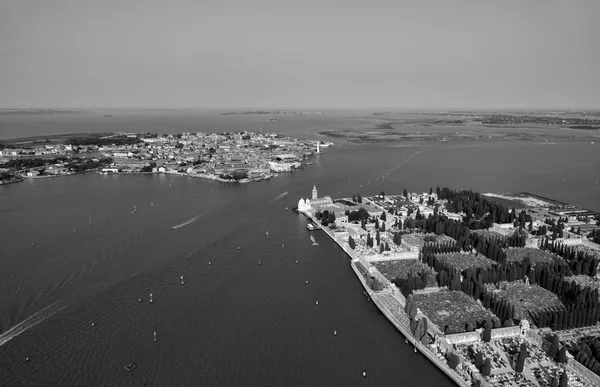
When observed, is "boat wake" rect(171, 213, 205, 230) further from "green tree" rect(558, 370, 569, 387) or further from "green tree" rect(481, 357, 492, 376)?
"green tree" rect(558, 370, 569, 387)

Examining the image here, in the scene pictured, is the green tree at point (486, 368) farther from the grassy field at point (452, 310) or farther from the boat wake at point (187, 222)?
the boat wake at point (187, 222)

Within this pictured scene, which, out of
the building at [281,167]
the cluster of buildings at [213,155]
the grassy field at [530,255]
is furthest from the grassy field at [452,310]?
the building at [281,167]

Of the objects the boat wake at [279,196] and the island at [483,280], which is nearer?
the island at [483,280]

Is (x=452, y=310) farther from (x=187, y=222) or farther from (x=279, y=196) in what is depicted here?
(x=279, y=196)

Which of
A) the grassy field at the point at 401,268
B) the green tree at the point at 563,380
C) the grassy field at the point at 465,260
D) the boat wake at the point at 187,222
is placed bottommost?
the boat wake at the point at 187,222

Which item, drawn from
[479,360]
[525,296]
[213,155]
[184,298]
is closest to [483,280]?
[525,296]

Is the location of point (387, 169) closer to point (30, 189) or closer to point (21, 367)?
point (30, 189)
